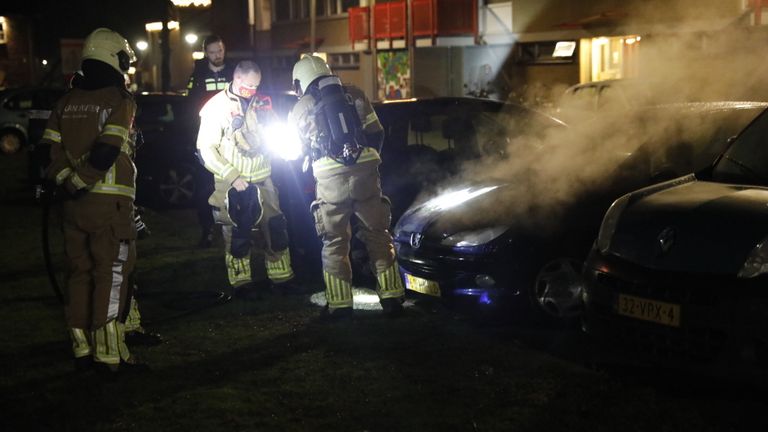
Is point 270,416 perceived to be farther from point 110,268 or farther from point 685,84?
point 685,84

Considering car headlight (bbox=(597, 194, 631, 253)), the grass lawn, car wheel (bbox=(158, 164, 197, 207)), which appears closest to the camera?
the grass lawn

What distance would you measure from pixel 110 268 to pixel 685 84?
33.1 feet

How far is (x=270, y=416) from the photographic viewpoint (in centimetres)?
485

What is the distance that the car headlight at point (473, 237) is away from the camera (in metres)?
6.24

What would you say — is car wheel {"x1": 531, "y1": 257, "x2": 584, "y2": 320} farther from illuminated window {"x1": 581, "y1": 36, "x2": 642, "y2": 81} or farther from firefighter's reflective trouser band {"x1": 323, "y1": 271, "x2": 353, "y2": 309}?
illuminated window {"x1": 581, "y1": 36, "x2": 642, "y2": 81}

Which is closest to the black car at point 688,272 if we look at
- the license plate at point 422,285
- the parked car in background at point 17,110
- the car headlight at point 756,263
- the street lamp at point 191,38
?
the car headlight at point 756,263

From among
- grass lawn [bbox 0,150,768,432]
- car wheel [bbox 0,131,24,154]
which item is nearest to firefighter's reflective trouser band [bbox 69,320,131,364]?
grass lawn [bbox 0,150,768,432]

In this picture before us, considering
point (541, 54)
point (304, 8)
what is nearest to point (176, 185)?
point (541, 54)

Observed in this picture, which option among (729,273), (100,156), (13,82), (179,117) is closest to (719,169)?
(729,273)

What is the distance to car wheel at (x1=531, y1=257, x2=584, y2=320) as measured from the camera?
623 cm

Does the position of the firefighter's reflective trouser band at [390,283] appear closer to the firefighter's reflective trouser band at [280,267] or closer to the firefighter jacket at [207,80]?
the firefighter's reflective trouser band at [280,267]

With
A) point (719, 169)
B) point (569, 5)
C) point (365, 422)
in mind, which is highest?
point (569, 5)

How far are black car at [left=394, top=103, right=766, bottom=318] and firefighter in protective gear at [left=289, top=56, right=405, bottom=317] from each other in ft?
0.73

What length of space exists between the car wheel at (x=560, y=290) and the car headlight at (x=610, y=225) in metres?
0.79
